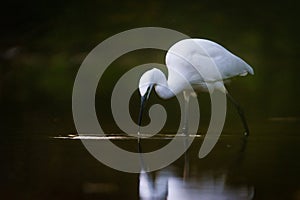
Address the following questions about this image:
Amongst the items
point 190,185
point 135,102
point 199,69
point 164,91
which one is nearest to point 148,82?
point 164,91

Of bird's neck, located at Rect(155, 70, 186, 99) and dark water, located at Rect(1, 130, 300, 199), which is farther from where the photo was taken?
bird's neck, located at Rect(155, 70, 186, 99)

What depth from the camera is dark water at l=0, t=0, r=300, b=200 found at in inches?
112

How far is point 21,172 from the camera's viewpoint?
3092mm

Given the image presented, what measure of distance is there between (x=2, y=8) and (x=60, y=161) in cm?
408

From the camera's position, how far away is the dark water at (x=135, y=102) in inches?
112

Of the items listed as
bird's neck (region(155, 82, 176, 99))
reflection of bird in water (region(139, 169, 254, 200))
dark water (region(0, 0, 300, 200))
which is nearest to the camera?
reflection of bird in water (region(139, 169, 254, 200))

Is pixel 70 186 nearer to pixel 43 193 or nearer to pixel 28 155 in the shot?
pixel 43 193

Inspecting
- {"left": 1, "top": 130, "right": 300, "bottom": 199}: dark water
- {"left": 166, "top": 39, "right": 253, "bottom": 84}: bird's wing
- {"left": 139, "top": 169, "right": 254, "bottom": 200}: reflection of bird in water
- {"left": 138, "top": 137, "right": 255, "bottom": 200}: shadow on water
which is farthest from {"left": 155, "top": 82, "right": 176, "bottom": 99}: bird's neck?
{"left": 139, "top": 169, "right": 254, "bottom": 200}: reflection of bird in water

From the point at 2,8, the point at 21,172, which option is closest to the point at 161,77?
the point at 21,172

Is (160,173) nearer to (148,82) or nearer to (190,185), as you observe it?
(190,185)

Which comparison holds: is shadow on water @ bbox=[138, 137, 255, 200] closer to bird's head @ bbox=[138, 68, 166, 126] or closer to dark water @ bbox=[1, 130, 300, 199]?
dark water @ bbox=[1, 130, 300, 199]

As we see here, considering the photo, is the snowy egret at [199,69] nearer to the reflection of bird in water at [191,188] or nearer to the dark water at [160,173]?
the dark water at [160,173]

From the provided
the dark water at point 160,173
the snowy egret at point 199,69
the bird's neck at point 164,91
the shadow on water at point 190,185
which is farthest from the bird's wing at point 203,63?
the shadow on water at point 190,185

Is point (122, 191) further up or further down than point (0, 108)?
further down
